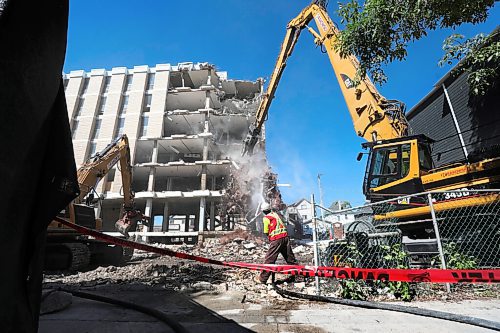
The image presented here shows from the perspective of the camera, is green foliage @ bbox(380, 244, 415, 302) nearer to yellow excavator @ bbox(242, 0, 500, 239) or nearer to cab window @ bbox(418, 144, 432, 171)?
yellow excavator @ bbox(242, 0, 500, 239)

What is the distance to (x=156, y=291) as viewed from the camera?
16.5ft

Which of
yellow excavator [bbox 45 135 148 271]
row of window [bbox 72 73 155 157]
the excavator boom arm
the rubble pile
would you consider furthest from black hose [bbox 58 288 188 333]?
row of window [bbox 72 73 155 157]

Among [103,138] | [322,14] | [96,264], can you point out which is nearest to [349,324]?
[96,264]

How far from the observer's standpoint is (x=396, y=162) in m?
7.54

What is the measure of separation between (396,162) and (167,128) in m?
26.5

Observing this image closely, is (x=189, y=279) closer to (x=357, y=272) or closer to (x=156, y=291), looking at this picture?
(x=156, y=291)

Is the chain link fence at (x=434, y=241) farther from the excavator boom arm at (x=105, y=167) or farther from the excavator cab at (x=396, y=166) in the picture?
the excavator boom arm at (x=105, y=167)

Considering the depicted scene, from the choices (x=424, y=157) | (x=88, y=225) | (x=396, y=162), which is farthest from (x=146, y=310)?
(x=424, y=157)

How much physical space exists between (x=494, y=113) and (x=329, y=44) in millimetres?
6693

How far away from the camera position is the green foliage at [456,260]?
4.71 metres

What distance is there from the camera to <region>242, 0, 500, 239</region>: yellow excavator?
6.13 m

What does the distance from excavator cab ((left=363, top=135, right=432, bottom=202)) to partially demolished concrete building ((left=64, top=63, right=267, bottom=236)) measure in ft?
56.5

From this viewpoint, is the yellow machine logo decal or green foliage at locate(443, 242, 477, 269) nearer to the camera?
green foliage at locate(443, 242, 477, 269)

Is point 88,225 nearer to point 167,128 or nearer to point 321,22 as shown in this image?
point 321,22
